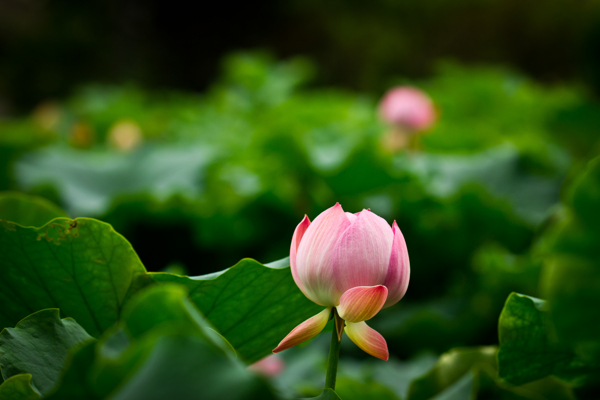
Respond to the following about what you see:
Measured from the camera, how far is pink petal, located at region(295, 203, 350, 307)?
273 millimetres

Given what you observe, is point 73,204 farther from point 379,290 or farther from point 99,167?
point 379,290

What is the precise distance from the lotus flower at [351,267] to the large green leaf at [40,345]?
12 cm

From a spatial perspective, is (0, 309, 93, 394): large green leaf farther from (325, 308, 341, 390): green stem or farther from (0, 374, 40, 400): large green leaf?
(325, 308, 341, 390): green stem

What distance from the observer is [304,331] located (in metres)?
0.28

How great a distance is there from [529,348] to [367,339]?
0.12 m

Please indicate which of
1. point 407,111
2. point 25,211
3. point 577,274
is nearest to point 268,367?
point 25,211

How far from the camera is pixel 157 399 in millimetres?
197

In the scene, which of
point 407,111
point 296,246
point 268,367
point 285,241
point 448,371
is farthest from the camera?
point 407,111

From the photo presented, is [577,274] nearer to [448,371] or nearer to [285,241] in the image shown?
[448,371]

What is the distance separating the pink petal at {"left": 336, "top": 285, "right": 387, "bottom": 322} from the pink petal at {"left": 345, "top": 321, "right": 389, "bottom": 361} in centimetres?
1

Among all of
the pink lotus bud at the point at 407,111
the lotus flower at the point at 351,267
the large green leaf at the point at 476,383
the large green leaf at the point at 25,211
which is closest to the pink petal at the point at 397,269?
the lotus flower at the point at 351,267

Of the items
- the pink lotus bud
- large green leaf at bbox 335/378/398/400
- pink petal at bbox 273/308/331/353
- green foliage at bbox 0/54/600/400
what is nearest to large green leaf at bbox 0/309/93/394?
green foliage at bbox 0/54/600/400

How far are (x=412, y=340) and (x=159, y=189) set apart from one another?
2.21 ft

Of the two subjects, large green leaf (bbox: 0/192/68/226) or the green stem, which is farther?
large green leaf (bbox: 0/192/68/226)
